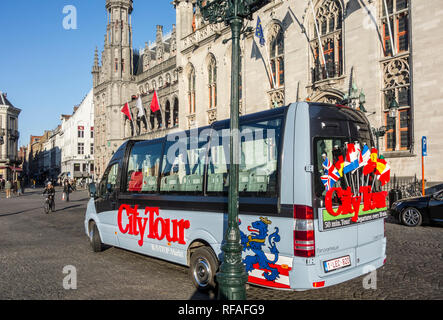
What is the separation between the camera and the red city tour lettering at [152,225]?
6.74 metres

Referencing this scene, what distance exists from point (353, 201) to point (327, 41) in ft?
60.7

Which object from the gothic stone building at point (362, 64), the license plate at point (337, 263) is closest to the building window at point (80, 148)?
the gothic stone building at point (362, 64)

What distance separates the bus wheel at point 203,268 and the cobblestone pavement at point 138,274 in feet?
0.53

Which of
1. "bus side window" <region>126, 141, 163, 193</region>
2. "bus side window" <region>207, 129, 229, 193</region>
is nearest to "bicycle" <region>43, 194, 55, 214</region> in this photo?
"bus side window" <region>126, 141, 163, 193</region>

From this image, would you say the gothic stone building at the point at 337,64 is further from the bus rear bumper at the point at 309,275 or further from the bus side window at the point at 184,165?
the bus rear bumper at the point at 309,275

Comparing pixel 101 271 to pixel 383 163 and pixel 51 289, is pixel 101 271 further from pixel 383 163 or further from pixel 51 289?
pixel 383 163

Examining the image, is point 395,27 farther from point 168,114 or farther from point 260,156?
point 168,114

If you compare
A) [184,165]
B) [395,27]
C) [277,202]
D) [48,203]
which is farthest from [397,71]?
[48,203]

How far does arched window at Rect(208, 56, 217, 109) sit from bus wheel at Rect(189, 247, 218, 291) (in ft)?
83.8

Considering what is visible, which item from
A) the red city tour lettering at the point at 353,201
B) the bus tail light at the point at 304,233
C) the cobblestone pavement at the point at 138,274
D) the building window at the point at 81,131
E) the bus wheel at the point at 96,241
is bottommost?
the cobblestone pavement at the point at 138,274

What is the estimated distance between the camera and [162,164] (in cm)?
731

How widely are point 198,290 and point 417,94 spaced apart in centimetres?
1564

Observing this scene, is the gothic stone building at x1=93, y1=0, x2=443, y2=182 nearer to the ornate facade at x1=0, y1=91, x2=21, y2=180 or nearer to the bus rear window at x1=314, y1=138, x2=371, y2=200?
the bus rear window at x1=314, y1=138, x2=371, y2=200
